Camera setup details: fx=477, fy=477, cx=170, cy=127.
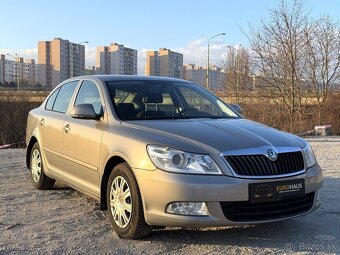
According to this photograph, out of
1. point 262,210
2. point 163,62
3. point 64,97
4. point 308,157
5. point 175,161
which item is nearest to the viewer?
point 175,161

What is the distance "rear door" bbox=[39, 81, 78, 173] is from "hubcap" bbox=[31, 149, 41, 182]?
0.29 meters

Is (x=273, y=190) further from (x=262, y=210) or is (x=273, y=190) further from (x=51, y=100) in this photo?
(x=51, y=100)

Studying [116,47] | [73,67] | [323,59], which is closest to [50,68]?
[73,67]

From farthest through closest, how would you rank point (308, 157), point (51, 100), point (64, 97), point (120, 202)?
1. point (51, 100)
2. point (64, 97)
3. point (308, 157)
4. point (120, 202)

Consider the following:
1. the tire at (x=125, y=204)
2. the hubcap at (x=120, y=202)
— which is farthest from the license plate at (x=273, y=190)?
the hubcap at (x=120, y=202)

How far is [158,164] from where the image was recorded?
169 inches

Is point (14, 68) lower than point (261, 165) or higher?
higher

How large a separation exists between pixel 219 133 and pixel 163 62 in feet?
228

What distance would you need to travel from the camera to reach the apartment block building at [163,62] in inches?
2790

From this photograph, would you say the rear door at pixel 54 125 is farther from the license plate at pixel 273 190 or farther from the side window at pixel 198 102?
the license plate at pixel 273 190

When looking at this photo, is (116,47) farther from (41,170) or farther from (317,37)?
(41,170)

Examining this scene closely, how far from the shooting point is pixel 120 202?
4.75m

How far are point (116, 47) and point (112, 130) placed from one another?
74563 millimetres

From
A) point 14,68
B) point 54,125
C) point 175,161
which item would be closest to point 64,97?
point 54,125
